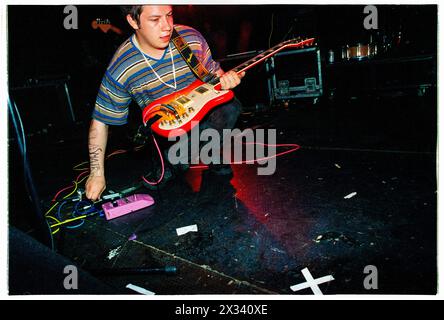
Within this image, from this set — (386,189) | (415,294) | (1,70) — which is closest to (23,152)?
(1,70)

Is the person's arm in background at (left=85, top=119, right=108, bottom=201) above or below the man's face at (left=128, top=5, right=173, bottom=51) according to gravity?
below

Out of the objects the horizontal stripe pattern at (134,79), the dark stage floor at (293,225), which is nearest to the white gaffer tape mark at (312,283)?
the dark stage floor at (293,225)

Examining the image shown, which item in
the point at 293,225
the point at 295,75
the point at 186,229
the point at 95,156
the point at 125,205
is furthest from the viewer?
the point at 295,75

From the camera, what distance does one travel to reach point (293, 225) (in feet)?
5.01

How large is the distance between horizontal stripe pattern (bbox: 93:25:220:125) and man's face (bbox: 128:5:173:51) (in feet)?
0.56

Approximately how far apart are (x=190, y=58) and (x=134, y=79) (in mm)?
477

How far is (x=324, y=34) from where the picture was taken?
468 centimetres

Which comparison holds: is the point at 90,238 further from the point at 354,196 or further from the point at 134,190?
the point at 354,196

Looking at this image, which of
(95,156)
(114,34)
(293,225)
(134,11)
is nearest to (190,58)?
(134,11)

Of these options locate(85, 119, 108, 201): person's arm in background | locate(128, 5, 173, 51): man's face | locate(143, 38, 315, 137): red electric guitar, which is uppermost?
locate(128, 5, 173, 51): man's face

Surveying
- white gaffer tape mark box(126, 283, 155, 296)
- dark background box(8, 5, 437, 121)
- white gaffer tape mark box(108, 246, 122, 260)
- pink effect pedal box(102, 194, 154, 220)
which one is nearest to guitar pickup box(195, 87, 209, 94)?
pink effect pedal box(102, 194, 154, 220)

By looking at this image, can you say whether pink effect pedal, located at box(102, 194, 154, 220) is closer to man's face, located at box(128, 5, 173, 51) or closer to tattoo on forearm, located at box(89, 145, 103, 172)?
tattoo on forearm, located at box(89, 145, 103, 172)

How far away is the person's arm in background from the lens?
202cm

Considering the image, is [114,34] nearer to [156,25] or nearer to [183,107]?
[156,25]
